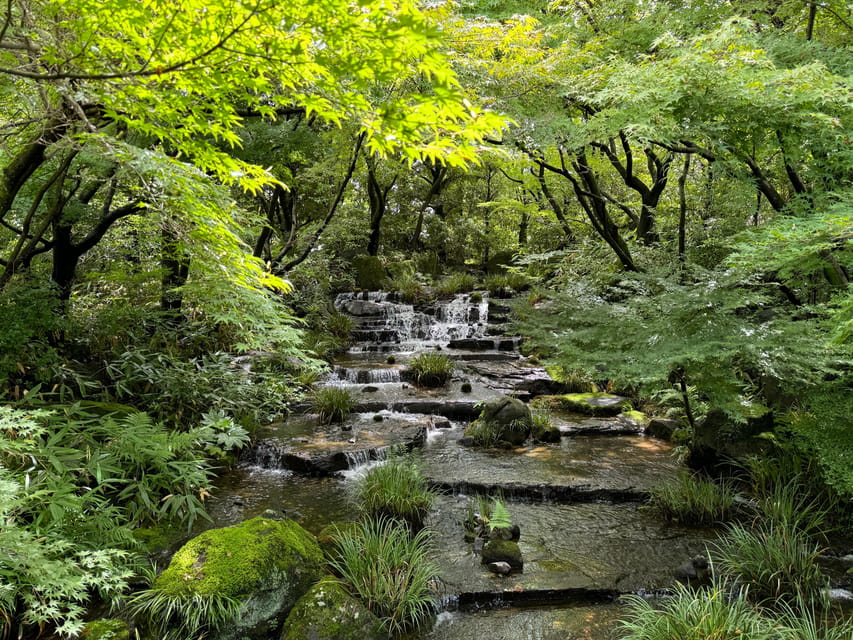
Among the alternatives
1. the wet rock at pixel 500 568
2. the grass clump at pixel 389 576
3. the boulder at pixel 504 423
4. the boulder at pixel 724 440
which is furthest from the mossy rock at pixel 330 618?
the boulder at pixel 724 440

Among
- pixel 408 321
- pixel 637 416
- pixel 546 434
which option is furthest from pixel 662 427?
pixel 408 321

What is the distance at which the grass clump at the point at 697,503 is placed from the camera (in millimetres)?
5145

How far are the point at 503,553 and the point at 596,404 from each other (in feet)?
18.8

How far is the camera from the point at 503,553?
445 centimetres

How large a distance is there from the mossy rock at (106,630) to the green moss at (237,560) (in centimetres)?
29

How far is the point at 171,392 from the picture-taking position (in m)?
6.20

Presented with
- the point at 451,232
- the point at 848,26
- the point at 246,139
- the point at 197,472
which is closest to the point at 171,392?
the point at 197,472

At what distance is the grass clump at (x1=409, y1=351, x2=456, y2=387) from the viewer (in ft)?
35.6

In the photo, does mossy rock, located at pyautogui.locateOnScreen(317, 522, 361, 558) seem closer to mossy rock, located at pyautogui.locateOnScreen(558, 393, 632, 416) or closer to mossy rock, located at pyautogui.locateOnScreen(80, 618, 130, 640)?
mossy rock, located at pyautogui.locateOnScreen(80, 618, 130, 640)

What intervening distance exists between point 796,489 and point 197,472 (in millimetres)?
6111

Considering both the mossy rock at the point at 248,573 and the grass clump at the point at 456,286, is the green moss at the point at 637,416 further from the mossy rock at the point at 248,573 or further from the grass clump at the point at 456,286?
the grass clump at the point at 456,286

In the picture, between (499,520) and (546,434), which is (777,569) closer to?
(499,520)

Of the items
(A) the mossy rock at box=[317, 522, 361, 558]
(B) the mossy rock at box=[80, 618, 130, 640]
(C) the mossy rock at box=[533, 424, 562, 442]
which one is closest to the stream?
(C) the mossy rock at box=[533, 424, 562, 442]

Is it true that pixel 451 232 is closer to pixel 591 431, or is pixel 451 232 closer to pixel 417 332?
pixel 417 332
